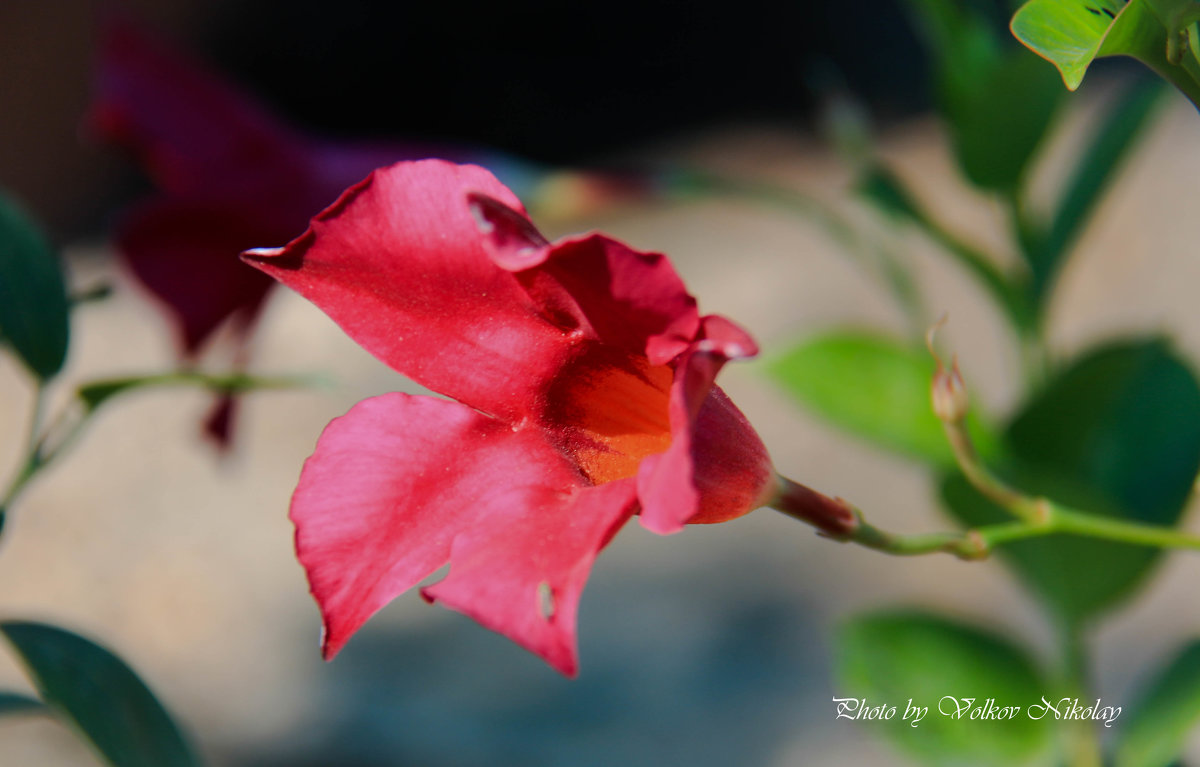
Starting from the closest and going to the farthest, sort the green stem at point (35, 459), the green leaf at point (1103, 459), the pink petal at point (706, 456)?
1. the pink petal at point (706, 456)
2. the green stem at point (35, 459)
3. the green leaf at point (1103, 459)

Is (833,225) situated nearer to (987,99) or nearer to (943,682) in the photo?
(987,99)

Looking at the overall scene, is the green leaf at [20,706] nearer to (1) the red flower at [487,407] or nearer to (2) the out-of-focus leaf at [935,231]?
(1) the red flower at [487,407]

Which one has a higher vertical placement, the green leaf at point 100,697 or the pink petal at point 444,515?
the pink petal at point 444,515

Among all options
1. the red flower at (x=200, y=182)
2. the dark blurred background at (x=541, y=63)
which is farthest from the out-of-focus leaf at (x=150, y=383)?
the dark blurred background at (x=541, y=63)

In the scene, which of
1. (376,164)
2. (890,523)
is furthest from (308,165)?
(890,523)

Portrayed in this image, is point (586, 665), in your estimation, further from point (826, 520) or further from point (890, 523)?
point (826, 520)

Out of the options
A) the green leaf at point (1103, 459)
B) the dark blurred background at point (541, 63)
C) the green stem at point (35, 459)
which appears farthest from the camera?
the dark blurred background at point (541, 63)

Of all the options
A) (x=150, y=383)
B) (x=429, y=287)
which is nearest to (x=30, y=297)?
Result: (x=150, y=383)
